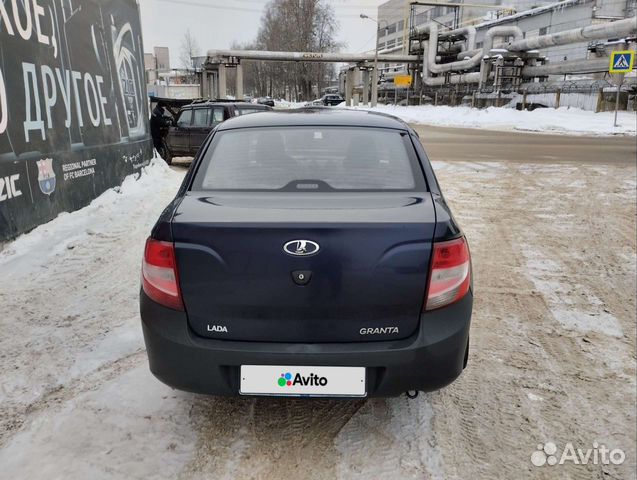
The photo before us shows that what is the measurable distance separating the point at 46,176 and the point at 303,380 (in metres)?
5.61

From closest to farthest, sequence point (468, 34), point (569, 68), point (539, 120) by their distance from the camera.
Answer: point (539, 120) < point (569, 68) < point (468, 34)

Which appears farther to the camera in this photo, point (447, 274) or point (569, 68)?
point (569, 68)

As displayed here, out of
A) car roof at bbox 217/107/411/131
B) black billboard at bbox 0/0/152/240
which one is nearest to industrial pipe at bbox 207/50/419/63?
black billboard at bbox 0/0/152/240

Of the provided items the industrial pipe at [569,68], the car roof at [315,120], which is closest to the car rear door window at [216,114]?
the car roof at [315,120]

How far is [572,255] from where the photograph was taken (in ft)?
19.1

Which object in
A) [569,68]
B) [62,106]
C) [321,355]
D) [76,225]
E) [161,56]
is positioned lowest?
[76,225]

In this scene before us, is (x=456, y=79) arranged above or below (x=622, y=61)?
below

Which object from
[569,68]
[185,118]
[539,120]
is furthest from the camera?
[569,68]

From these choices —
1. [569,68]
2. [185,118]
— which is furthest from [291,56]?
[185,118]

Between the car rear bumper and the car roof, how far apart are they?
144cm

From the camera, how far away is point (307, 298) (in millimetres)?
2279

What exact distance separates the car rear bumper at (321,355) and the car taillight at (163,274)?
47mm

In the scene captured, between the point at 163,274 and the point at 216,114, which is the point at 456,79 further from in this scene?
the point at 163,274

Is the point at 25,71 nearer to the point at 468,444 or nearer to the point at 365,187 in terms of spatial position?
the point at 365,187
